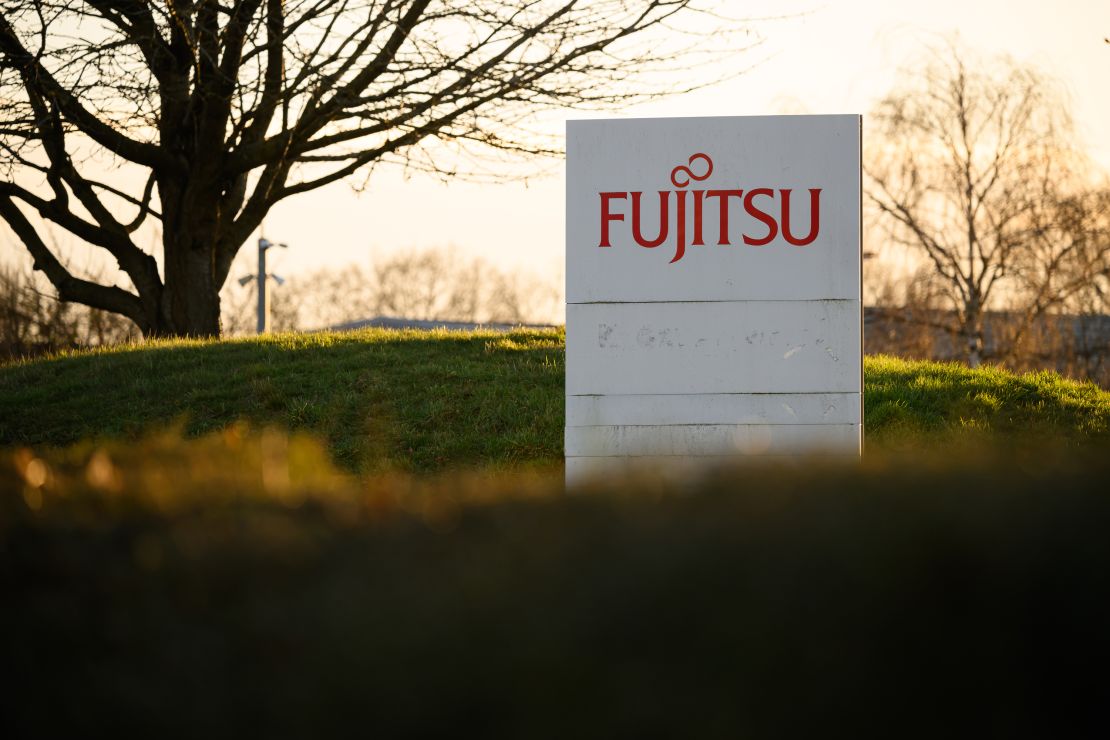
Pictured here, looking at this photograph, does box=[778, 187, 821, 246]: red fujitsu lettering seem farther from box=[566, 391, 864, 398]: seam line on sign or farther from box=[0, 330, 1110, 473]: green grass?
box=[0, 330, 1110, 473]: green grass

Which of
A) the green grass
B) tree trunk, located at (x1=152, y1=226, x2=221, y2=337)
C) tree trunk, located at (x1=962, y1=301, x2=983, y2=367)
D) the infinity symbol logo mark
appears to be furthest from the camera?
tree trunk, located at (x1=962, y1=301, x2=983, y2=367)

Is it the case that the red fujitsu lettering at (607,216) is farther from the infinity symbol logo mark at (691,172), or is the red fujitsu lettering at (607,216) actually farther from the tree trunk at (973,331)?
the tree trunk at (973,331)

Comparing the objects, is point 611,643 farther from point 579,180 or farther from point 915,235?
point 915,235

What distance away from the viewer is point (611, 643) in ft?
4.64

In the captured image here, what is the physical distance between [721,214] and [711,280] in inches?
14.9

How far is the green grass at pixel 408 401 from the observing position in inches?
352

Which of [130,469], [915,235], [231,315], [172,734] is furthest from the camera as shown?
[231,315]

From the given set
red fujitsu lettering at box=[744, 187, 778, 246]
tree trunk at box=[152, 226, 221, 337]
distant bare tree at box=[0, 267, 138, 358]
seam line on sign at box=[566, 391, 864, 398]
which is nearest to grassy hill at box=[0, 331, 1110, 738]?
seam line on sign at box=[566, 391, 864, 398]

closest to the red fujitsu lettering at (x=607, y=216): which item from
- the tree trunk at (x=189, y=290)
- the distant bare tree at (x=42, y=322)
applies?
the tree trunk at (x=189, y=290)

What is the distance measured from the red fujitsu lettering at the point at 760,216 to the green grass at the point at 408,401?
8.39 ft

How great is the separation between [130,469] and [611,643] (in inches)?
59.6

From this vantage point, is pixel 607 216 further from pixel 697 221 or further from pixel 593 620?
pixel 593 620

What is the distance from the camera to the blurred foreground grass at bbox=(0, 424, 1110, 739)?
1.37m

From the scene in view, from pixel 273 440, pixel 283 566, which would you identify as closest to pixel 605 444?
pixel 273 440
